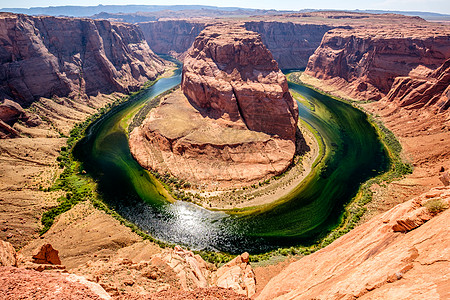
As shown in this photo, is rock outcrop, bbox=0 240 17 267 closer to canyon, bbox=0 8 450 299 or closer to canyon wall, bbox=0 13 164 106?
canyon, bbox=0 8 450 299

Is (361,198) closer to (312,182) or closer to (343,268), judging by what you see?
(312,182)

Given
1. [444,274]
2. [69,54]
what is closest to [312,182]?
[444,274]

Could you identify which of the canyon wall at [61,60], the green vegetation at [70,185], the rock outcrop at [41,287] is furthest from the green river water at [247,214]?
the rock outcrop at [41,287]

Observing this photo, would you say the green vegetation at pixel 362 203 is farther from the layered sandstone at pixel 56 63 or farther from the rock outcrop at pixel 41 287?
the layered sandstone at pixel 56 63

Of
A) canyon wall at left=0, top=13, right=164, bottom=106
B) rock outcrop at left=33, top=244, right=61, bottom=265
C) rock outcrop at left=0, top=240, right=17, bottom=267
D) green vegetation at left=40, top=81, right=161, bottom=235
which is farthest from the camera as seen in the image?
canyon wall at left=0, top=13, right=164, bottom=106

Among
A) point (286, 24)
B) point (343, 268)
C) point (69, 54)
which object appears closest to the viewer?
point (343, 268)

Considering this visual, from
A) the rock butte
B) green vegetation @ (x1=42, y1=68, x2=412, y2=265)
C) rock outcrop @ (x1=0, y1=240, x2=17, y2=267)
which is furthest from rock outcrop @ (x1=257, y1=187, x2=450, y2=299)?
the rock butte

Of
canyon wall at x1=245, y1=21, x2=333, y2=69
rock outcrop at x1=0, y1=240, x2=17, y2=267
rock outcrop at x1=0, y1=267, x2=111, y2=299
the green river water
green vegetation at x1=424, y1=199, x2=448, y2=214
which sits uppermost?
canyon wall at x1=245, y1=21, x2=333, y2=69
